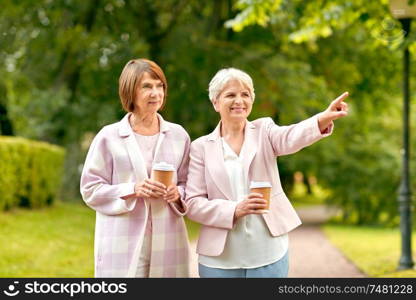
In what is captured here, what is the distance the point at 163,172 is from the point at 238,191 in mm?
443

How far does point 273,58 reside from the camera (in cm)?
1866

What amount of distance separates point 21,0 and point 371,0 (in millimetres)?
9837

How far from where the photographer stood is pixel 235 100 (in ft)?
11.7

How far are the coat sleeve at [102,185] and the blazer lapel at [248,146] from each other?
61 cm

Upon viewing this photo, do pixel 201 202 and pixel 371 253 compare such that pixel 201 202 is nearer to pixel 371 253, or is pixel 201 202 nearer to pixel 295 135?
pixel 295 135

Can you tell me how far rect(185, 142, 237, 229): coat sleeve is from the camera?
11.6 ft

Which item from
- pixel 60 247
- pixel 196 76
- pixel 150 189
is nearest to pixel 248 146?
pixel 150 189

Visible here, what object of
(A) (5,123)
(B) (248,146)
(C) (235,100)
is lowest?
(B) (248,146)

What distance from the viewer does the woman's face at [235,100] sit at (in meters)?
3.58

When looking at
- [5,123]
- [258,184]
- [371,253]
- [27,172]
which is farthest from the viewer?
[5,123]

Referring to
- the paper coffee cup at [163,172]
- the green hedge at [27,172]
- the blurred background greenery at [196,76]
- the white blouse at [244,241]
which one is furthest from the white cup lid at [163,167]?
the blurred background greenery at [196,76]

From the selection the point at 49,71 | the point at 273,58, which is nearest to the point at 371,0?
the point at 273,58

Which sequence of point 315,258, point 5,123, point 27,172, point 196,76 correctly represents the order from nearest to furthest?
point 315,258 < point 27,172 < point 5,123 < point 196,76

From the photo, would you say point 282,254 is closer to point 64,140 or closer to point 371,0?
point 371,0
